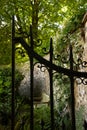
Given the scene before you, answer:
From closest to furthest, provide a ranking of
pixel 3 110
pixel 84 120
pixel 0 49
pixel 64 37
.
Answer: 1. pixel 84 120
2. pixel 64 37
3. pixel 3 110
4. pixel 0 49

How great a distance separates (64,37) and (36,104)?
9.62 ft

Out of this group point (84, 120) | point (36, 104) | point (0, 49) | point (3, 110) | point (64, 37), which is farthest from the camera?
point (0, 49)

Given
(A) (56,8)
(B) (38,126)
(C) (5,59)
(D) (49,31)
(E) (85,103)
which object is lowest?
(B) (38,126)

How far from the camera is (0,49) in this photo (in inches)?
336

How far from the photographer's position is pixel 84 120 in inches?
177

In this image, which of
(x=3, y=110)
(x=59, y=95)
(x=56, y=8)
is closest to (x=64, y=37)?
(x=59, y=95)

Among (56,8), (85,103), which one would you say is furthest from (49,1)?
(85,103)

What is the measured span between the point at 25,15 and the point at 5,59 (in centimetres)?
142

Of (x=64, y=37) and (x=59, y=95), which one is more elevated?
(x=64, y=37)

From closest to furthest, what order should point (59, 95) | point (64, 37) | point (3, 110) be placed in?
point (64, 37) < point (59, 95) < point (3, 110)

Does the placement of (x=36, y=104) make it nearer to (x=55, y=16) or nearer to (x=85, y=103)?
(x=55, y=16)

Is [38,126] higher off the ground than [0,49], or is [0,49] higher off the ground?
[0,49]

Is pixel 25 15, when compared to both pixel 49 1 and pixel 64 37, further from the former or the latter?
pixel 64 37

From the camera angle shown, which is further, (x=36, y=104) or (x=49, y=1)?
(x=49, y=1)
